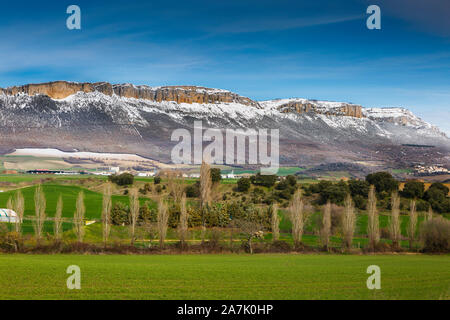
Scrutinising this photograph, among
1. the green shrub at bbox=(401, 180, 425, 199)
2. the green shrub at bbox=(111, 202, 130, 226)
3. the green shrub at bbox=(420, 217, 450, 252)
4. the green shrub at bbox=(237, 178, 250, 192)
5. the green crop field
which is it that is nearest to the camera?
the green shrub at bbox=(420, 217, 450, 252)

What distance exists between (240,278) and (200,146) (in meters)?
169

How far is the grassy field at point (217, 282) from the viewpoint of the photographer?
20609mm

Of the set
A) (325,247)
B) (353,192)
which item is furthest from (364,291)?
(353,192)

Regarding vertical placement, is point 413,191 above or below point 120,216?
above

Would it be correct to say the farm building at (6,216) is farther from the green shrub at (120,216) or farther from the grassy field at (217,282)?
the grassy field at (217,282)

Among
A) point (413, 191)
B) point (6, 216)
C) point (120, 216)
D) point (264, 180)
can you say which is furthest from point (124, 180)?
point (413, 191)

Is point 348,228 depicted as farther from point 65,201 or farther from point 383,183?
point 65,201

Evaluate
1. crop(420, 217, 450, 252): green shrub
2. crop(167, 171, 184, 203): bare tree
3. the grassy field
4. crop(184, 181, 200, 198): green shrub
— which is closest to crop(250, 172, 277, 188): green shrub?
crop(184, 181, 200, 198): green shrub

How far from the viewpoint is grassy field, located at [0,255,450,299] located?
20.6 m

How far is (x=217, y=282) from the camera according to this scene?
23.8m

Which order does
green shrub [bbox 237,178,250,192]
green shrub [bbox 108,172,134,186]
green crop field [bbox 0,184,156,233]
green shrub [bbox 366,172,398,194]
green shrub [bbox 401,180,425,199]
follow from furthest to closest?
green shrub [bbox 108,172,134,186] < green shrub [bbox 237,178,250,192] < green shrub [bbox 366,172,398,194] < green shrub [bbox 401,180,425,199] < green crop field [bbox 0,184,156,233]

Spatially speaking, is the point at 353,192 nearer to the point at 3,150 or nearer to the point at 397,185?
the point at 397,185

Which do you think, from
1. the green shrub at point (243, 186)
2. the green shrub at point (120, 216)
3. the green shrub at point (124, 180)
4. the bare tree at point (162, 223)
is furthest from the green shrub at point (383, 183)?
the bare tree at point (162, 223)

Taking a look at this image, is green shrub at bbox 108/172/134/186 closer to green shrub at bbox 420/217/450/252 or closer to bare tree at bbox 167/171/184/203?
bare tree at bbox 167/171/184/203
